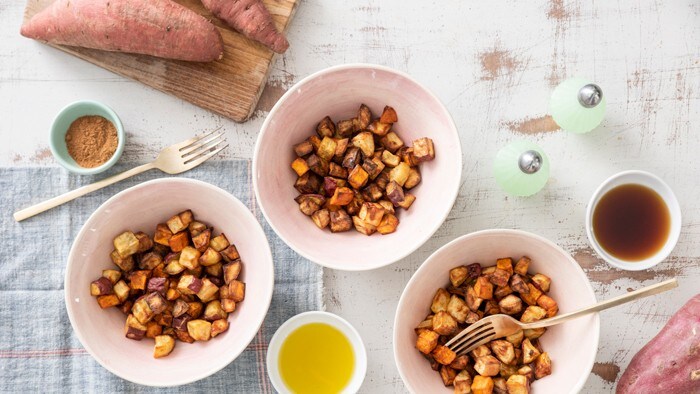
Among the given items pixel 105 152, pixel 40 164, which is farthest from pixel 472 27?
pixel 40 164

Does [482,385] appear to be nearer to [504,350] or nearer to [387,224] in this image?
[504,350]

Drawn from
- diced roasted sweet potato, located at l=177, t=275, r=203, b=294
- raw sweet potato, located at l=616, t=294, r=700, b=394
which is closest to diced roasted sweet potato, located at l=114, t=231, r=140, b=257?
diced roasted sweet potato, located at l=177, t=275, r=203, b=294

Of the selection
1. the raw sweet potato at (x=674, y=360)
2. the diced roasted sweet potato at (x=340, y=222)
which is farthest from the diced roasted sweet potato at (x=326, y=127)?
the raw sweet potato at (x=674, y=360)

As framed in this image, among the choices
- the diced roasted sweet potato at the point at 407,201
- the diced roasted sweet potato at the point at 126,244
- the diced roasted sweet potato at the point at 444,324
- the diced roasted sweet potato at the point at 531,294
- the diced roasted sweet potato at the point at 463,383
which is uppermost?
the diced roasted sweet potato at the point at 407,201

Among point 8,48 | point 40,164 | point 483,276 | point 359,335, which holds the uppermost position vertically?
point 8,48

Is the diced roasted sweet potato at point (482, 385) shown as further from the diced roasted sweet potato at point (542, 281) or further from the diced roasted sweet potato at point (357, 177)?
the diced roasted sweet potato at point (357, 177)

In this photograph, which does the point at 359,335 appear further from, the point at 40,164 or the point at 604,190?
the point at 40,164

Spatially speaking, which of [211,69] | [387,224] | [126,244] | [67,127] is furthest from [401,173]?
[67,127]

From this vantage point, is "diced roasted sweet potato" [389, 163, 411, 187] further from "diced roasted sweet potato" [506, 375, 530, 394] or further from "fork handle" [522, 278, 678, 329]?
"diced roasted sweet potato" [506, 375, 530, 394]
